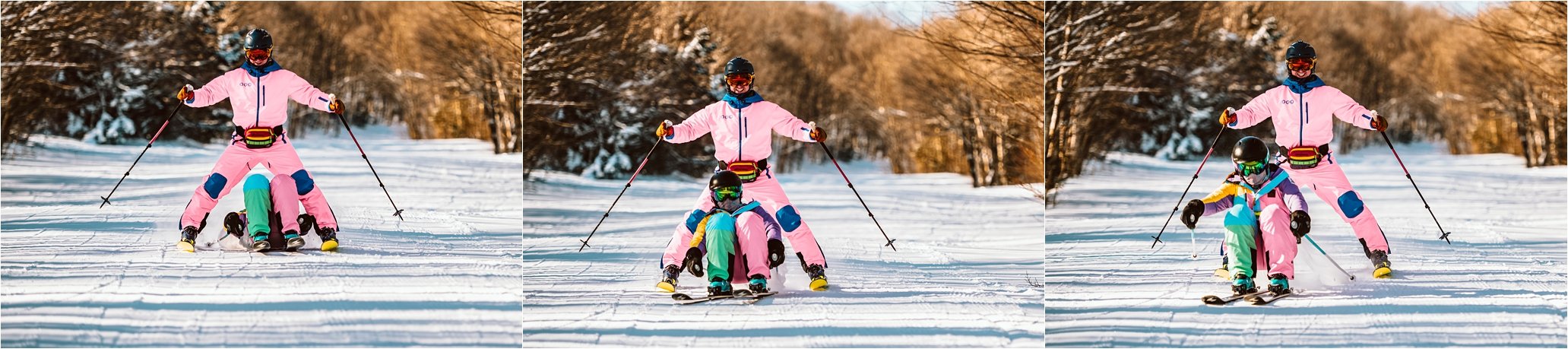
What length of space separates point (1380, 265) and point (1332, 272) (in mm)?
360

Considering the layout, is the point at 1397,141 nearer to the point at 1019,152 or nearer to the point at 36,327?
the point at 1019,152

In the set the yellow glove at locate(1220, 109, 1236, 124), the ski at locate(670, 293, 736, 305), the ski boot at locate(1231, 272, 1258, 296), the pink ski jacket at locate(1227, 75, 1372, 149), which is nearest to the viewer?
the ski at locate(670, 293, 736, 305)

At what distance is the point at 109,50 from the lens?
14.0 metres

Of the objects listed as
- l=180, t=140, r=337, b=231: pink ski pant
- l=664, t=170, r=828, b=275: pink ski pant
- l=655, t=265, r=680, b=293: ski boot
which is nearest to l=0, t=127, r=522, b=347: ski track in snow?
l=180, t=140, r=337, b=231: pink ski pant

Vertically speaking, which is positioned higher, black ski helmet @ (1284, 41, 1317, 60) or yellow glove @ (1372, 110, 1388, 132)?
black ski helmet @ (1284, 41, 1317, 60)

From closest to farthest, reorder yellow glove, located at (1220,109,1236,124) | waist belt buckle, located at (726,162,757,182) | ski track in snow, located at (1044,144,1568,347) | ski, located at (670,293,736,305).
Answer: ski track in snow, located at (1044,144,1568,347)
ski, located at (670,293,736,305)
yellow glove, located at (1220,109,1236,124)
waist belt buckle, located at (726,162,757,182)

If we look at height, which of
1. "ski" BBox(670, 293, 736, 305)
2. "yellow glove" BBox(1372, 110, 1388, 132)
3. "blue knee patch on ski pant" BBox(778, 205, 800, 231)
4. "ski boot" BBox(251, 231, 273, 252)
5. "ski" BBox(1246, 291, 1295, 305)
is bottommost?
"ski" BBox(670, 293, 736, 305)

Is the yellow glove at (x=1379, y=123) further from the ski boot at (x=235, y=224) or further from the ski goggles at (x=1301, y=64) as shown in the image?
the ski boot at (x=235, y=224)

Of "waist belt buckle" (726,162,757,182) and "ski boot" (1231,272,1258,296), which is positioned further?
"waist belt buckle" (726,162,757,182)

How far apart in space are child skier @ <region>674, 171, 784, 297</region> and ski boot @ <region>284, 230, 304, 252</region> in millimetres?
2246

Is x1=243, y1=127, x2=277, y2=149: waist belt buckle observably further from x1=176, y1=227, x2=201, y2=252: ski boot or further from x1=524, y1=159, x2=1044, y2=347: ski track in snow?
x1=524, y1=159, x2=1044, y2=347: ski track in snow

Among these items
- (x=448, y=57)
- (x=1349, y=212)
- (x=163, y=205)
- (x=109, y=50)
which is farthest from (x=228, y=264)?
(x=109, y=50)

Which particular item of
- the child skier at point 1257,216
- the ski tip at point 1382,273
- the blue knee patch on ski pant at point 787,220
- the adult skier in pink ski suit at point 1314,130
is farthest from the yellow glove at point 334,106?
the ski tip at point 1382,273

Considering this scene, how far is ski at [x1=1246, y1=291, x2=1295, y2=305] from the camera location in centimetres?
650
